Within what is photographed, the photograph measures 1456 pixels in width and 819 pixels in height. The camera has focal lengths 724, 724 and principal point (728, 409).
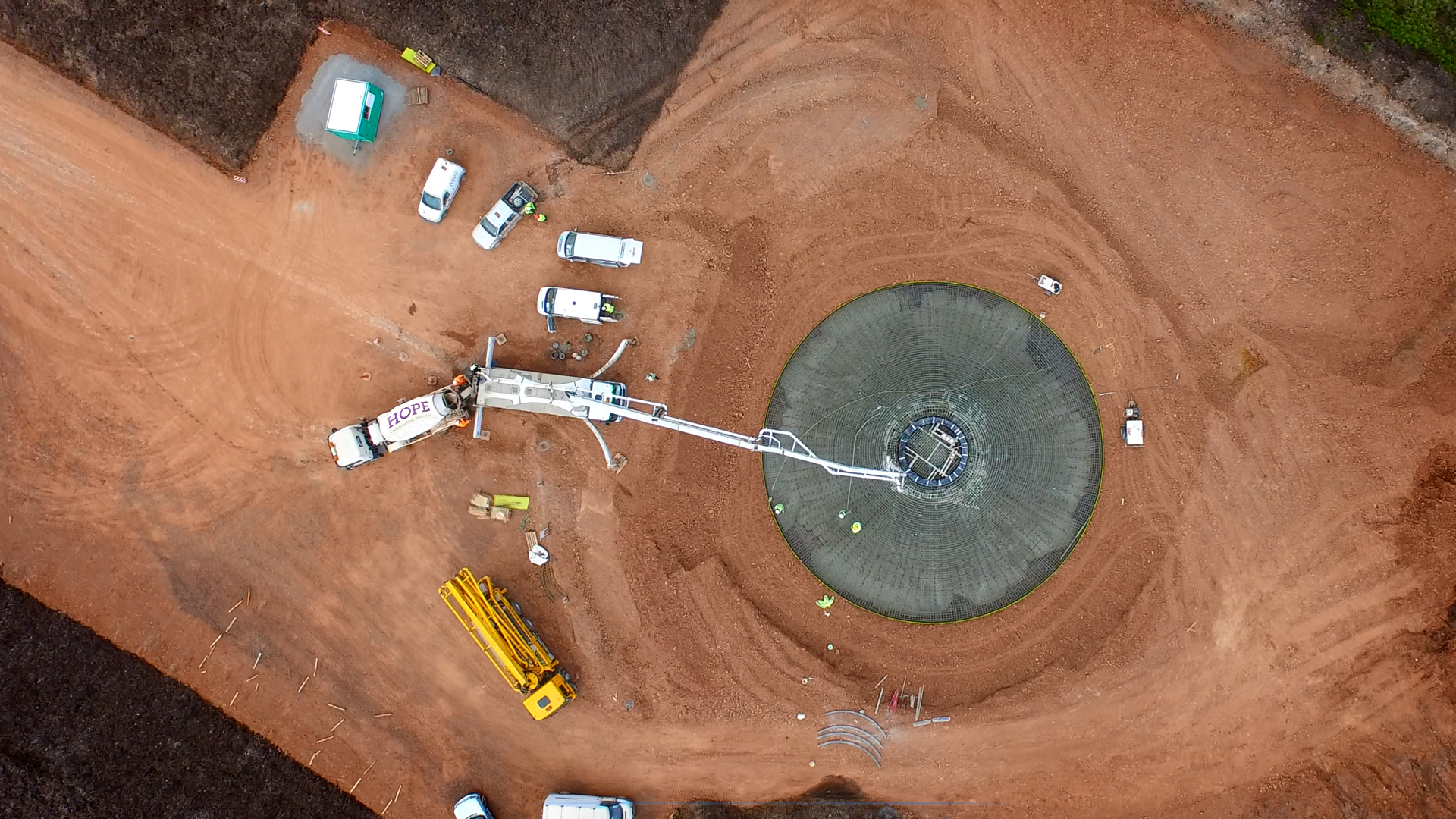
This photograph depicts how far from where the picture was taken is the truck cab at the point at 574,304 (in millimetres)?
20281

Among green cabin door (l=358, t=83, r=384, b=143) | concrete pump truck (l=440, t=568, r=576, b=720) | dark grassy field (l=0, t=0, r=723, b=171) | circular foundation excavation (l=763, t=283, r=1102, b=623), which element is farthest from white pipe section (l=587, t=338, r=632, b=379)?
green cabin door (l=358, t=83, r=384, b=143)

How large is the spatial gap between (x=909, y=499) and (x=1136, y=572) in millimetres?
6827

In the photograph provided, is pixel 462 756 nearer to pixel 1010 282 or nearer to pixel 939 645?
pixel 939 645

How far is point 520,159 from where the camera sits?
68.7ft

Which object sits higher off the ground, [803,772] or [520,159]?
[520,159]

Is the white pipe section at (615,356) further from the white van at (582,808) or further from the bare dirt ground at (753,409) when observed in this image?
the white van at (582,808)

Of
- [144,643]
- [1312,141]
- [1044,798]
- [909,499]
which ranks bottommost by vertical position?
[144,643]

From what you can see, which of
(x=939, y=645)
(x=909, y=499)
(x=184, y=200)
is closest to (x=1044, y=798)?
(x=939, y=645)

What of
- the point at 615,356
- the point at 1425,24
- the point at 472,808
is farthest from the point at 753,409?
the point at 1425,24

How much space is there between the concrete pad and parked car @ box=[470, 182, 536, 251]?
3.93 metres

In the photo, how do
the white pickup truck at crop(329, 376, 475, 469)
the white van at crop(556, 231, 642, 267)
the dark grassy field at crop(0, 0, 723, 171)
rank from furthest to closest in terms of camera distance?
the dark grassy field at crop(0, 0, 723, 171)
the white van at crop(556, 231, 642, 267)
the white pickup truck at crop(329, 376, 475, 469)

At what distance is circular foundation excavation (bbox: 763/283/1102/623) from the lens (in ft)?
68.6

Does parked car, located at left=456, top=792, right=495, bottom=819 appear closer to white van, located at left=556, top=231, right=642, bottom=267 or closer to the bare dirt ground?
the bare dirt ground

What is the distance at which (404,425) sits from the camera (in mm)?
19844
